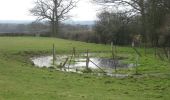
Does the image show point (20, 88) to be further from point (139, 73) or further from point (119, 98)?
point (139, 73)

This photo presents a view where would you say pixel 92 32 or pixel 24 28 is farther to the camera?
pixel 24 28

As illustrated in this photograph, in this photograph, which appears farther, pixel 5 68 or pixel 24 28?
pixel 24 28

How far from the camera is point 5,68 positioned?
2352 centimetres

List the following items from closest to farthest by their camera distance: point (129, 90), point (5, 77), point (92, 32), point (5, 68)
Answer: point (129, 90), point (5, 77), point (5, 68), point (92, 32)

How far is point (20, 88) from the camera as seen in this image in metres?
15.9

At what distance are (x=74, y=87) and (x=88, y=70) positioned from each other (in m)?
9.02

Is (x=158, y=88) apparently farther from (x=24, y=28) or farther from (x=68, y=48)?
(x=24, y=28)

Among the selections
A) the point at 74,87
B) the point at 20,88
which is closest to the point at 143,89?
the point at 74,87

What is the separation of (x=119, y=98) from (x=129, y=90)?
2806mm

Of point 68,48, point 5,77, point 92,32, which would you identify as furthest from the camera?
point 92,32

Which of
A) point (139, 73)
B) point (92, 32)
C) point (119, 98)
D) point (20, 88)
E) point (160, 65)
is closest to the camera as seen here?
point (119, 98)

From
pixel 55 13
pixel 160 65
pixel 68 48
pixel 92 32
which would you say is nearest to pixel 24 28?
pixel 55 13

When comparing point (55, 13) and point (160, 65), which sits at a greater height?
point (55, 13)

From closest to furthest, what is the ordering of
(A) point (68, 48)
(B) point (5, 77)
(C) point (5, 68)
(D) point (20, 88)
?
(D) point (20, 88) < (B) point (5, 77) < (C) point (5, 68) < (A) point (68, 48)
